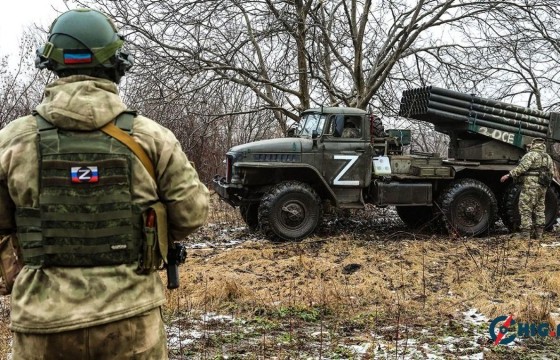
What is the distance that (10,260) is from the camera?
218cm

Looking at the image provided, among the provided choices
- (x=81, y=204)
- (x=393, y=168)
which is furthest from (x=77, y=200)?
(x=393, y=168)

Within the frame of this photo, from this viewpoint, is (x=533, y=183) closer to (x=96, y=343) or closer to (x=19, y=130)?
(x=96, y=343)

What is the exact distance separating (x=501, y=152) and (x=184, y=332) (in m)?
7.13

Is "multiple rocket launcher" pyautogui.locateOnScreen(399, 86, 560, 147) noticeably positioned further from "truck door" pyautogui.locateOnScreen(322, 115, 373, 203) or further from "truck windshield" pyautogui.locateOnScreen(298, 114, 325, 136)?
"truck windshield" pyautogui.locateOnScreen(298, 114, 325, 136)

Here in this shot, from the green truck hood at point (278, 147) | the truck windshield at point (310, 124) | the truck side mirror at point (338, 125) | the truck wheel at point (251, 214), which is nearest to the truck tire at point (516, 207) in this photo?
the truck side mirror at point (338, 125)

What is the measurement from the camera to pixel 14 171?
6.63 feet

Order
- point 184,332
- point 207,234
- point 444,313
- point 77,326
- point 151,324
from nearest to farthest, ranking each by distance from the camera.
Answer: point 77,326, point 151,324, point 184,332, point 444,313, point 207,234

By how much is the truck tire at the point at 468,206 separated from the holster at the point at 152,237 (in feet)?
25.6

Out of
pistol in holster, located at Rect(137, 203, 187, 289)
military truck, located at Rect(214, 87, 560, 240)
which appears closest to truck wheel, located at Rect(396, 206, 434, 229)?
military truck, located at Rect(214, 87, 560, 240)

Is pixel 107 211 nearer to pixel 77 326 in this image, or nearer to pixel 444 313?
pixel 77 326

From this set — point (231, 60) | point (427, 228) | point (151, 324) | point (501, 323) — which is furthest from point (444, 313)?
point (231, 60)

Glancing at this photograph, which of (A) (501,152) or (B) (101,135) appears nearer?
(B) (101,135)

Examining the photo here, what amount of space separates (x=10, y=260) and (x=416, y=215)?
8817mm

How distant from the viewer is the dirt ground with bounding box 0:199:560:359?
4273 mm
